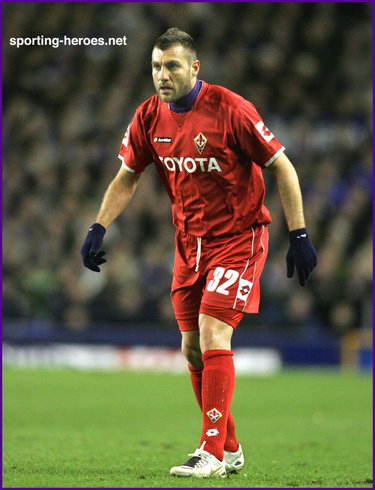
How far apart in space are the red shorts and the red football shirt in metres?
0.08

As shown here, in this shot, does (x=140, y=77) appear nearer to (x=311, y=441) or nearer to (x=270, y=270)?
(x=270, y=270)

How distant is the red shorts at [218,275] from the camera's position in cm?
559

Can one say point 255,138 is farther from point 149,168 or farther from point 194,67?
point 149,168

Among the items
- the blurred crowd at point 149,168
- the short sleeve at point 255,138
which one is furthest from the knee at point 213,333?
the blurred crowd at point 149,168

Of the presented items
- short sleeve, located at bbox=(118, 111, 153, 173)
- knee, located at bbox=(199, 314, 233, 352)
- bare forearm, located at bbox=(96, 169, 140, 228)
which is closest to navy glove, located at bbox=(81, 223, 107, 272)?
bare forearm, located at bbox=(96, 169, 140, 228)

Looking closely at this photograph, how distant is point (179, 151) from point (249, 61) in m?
14.4

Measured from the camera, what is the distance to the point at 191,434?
27.9ft

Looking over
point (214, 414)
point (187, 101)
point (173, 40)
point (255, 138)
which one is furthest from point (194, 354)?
point (173, 40)

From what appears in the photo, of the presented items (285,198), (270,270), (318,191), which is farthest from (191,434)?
(318,191)

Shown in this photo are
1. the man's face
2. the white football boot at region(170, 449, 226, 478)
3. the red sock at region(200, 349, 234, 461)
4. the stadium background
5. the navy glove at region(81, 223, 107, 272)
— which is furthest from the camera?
the stadium background

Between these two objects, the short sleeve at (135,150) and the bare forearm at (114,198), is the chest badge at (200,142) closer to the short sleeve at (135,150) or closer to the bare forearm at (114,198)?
the short sleeve at (135,150)

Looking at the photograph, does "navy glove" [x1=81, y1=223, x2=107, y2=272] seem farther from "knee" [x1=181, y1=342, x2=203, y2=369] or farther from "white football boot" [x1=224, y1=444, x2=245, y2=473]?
"white football boot" [x1=224, y1=444, x2=245, y2=473]

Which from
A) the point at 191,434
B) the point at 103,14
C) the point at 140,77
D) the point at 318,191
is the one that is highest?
the point at 103,14

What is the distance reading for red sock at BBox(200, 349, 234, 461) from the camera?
539 cm
